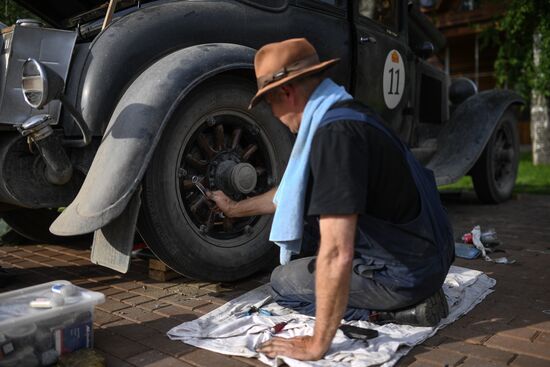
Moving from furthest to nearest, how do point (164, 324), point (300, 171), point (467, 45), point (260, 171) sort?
point (467, 45), point (260, 171), point (164, 324), point (300, 171)

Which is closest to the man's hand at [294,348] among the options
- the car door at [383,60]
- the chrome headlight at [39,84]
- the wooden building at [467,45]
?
the chrome headlight at [39,84]

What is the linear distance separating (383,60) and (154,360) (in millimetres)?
3104

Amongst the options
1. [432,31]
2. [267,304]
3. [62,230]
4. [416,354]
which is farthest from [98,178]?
[432,31]

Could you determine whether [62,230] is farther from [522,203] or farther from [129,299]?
[522,203]

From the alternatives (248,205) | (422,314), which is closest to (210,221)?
(248,205)

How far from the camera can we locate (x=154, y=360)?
6.78ft

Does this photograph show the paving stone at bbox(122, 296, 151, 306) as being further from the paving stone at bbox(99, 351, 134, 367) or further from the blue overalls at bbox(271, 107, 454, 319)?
the blue overalls at bbox(271, 107, 454, 319)

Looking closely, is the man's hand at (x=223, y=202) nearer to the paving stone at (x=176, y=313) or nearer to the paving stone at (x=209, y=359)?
the paving stone at (x=176, y=313)

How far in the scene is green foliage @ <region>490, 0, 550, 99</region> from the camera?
9898 millimetres

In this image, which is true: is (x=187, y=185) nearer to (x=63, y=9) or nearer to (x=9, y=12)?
(x=63, y=9)

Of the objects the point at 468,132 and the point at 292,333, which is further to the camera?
the point at 468,132

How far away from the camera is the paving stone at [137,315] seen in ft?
8.20

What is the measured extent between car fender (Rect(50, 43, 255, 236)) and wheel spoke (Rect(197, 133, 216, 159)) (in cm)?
33

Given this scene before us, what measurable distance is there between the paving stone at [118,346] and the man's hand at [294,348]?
0.50 metres
